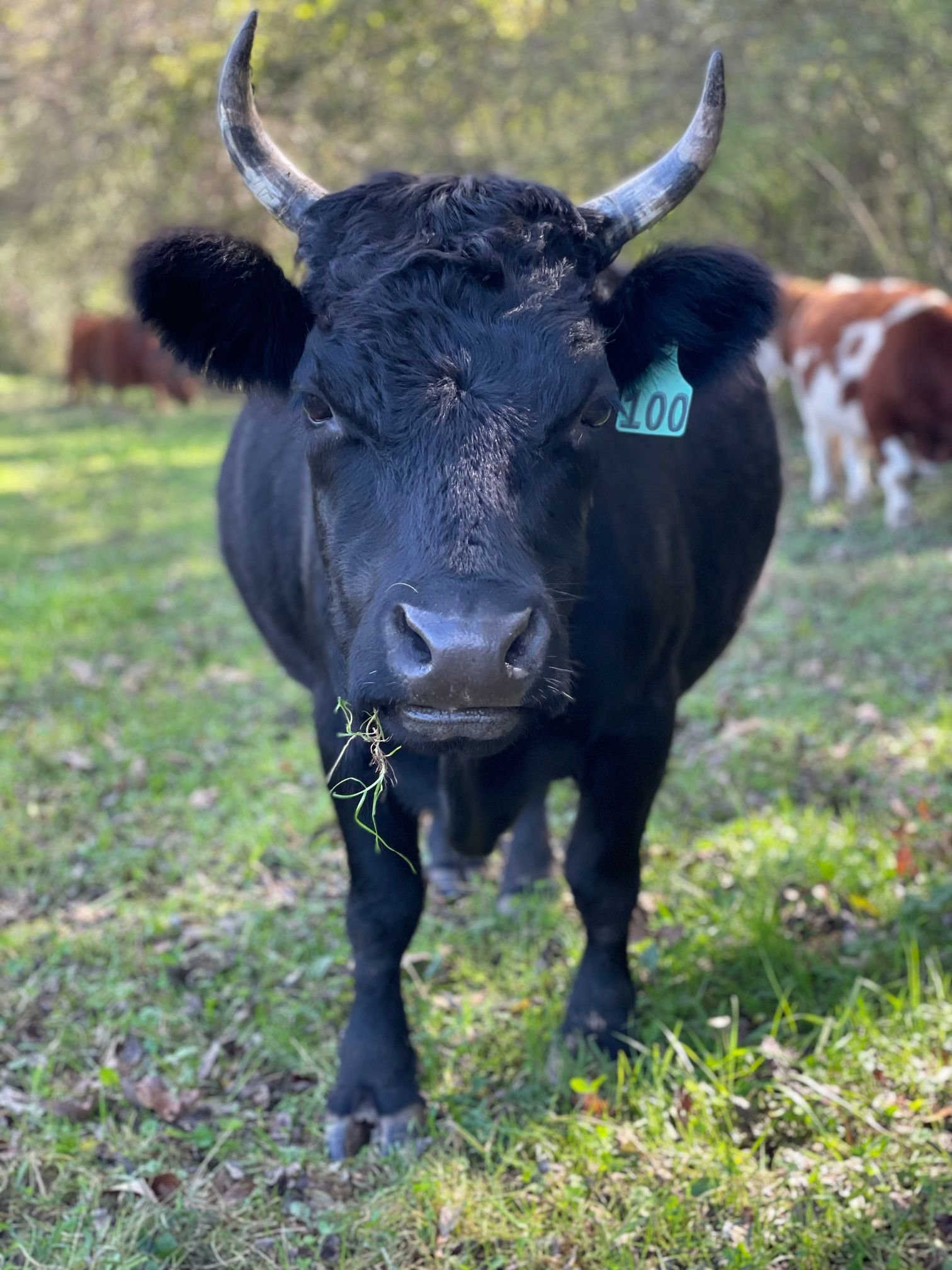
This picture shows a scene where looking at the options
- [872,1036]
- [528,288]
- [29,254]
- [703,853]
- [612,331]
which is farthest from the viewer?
[29,254]

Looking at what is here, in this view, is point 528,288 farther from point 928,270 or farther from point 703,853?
point 928,270

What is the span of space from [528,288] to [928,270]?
1166cm

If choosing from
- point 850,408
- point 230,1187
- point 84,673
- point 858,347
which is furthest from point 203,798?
point 858,347

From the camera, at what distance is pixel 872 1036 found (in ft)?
10.5

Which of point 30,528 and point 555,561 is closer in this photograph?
point 555,561

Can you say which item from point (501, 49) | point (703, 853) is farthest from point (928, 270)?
point (703, 853)

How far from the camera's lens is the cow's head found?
7.70 ft

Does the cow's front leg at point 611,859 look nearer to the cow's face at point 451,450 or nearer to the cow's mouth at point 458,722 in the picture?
the cow's face at point 451,450

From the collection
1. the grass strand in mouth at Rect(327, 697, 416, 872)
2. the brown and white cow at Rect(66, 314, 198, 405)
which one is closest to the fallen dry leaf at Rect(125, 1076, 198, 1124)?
the grass strand in mouth at Rect(327, 697, 416, 872)

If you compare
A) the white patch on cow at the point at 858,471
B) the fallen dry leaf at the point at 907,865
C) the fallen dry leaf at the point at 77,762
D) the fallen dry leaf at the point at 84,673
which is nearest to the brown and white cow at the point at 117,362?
the white patch on cow at the point at 858,471

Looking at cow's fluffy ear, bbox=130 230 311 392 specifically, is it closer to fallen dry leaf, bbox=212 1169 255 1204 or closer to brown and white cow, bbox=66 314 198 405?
fallen dry leaf, bbox=212 1169 255 1204

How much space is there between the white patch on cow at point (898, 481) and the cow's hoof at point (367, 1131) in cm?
770

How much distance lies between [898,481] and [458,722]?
8.31 meters

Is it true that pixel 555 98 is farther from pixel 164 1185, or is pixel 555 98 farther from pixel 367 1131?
pixel 164 1185
